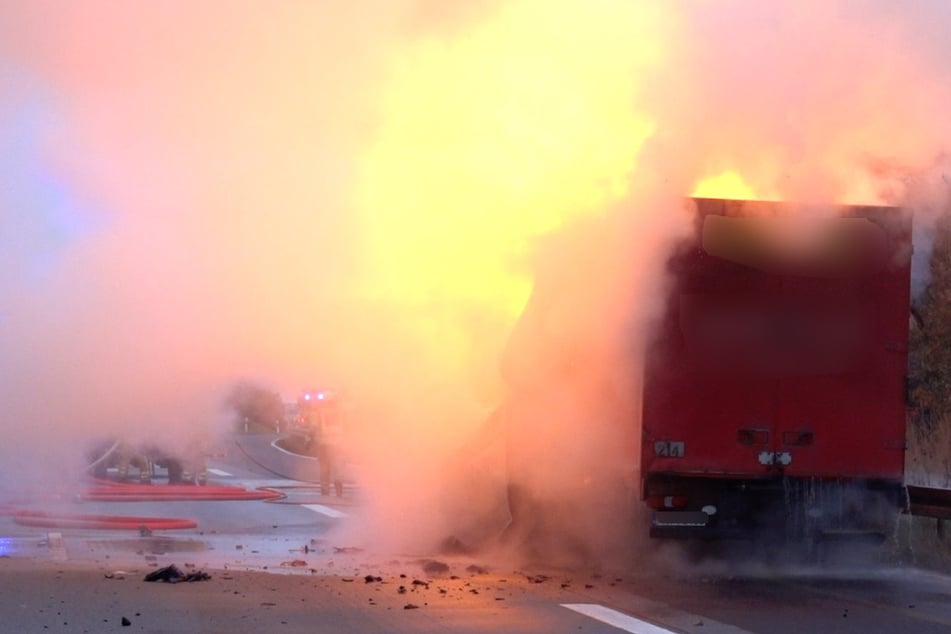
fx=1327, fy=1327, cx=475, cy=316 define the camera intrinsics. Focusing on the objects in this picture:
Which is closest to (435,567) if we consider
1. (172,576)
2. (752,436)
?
(172,576)

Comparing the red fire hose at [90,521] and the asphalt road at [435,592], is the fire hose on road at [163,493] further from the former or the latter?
the asphalt road at [435,592]

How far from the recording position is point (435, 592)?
10695mm

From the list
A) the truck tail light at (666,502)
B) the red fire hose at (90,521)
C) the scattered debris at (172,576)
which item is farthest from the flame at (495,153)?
the scattered debris at (172,576)

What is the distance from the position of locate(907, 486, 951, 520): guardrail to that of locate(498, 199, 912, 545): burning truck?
1.22 meters

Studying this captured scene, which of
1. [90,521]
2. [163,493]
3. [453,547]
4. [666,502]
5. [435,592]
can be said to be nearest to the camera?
[435,592]

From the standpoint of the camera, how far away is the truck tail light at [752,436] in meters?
11.6

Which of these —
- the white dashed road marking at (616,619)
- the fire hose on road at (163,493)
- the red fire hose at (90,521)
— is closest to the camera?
the white dashed road marking at (616,619)

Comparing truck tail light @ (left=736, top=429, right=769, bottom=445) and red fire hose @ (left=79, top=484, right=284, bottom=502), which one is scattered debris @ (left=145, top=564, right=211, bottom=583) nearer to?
truck tail light @ (left=736, top=429, right=769, bottom=445)

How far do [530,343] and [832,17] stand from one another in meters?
4.31

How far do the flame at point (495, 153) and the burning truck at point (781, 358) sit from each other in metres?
1.65

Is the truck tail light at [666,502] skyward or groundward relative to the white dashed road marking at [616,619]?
skyward

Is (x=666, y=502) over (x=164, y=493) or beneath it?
over

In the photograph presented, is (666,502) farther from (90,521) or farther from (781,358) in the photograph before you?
(90,521)

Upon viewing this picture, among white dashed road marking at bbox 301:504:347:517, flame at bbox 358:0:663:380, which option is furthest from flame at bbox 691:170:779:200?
white dashed road marking at bbox 301:504:347:517
